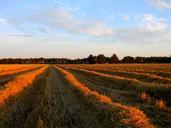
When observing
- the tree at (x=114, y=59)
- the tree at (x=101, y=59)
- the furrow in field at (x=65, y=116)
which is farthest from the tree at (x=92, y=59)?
the furrow in field at (x=65, y=116)

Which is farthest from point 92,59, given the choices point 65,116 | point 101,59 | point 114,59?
point 65,116

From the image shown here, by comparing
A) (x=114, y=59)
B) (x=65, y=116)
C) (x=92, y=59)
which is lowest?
(x=65, y=116)

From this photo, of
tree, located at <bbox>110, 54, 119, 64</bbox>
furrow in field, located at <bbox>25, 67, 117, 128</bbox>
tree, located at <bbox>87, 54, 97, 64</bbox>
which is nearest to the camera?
furrow in field, located at <bbox>25, 67, 117, 128</bbox>

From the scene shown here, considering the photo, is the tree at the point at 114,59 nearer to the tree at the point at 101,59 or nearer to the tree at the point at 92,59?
the tree at the point at 101,59

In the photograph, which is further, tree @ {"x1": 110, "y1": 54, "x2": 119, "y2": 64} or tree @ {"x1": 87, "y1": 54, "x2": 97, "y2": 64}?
tree @ {"x1": 87, "y1": 54, "x2": 97, "y2": 64}

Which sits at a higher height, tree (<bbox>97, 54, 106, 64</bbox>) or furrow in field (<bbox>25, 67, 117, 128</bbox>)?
tree (<bbox>97, 54, 106, 64</bbox>)

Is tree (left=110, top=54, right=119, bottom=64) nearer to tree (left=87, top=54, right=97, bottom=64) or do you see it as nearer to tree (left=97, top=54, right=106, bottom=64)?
tree (left=97, top=54, right=106, bottom=64)

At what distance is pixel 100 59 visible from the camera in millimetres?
172000

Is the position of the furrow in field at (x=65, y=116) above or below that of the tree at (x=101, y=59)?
below

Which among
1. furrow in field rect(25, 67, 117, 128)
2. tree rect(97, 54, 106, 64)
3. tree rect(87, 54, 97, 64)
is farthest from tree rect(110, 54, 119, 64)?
furrow in field rect(25, 67, 117, 128)

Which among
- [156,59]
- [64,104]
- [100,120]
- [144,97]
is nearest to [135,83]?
[144,97]

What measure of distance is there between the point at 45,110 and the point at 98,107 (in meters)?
2.46

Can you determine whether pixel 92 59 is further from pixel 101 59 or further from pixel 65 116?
pixel 65 116

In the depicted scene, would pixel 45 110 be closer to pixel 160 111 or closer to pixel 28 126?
pixel 28 126
